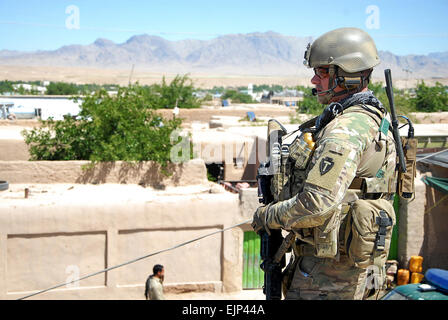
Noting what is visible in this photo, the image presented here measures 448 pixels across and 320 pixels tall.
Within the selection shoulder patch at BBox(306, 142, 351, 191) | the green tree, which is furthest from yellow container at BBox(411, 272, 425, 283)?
the green tree

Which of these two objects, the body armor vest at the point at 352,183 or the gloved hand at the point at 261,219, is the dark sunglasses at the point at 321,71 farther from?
the gloved hand at the point at 261,219

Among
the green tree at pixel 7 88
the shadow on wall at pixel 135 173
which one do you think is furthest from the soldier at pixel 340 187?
the green tree at pixel 7 88

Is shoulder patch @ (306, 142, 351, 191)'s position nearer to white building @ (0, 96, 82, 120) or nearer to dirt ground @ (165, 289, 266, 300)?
dirt ground @ (165, 289, 266, 300)

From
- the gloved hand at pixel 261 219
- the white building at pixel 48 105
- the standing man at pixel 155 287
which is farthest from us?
the white building at pixel 48 105

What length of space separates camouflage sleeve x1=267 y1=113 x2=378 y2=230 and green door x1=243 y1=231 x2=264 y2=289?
7.60 meters

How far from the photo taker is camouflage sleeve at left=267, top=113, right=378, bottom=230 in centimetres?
231

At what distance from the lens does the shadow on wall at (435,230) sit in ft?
32.1

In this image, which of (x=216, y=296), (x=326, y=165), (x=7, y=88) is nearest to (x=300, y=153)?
(x=326, y=165)

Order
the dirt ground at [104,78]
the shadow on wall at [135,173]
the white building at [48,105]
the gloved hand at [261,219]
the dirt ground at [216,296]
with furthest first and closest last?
the dirt ground at [104,78] < the white building at [48,105] < the shadow on wall at [135,173] < the dirt ground at [216,296] < the gloved hand at [261,219]

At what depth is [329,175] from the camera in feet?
7.57

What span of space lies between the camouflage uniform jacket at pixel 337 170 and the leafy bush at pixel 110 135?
27.5ft

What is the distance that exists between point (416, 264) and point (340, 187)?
8.32 m
